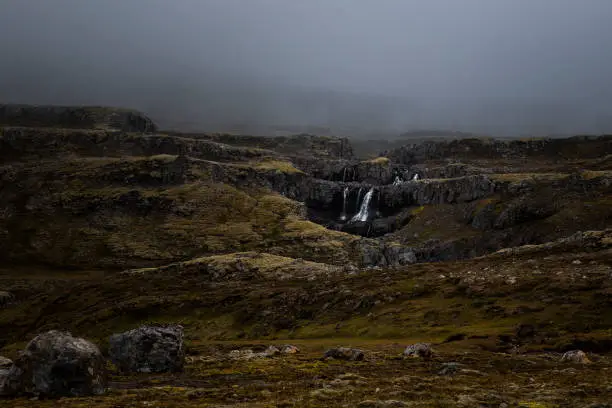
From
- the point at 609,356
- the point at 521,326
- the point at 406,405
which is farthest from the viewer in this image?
the point at 521,326

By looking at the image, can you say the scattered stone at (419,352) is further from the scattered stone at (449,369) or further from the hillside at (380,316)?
the scattered stone at (449,369)

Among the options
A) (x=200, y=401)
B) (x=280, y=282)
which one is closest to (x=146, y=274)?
(x=280, y=282)

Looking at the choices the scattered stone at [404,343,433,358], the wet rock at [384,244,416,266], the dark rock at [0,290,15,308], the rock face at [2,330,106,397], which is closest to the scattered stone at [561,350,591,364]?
the scattered stone at [404,343,433,358]

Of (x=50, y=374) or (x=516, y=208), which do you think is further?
(x=516, y=208)

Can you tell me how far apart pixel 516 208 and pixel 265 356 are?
6727 inches

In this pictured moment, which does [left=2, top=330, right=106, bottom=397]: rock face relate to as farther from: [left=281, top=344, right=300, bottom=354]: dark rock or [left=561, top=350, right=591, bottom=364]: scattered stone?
[left=561, top=350, right=591, bottom=364]: scattered stone

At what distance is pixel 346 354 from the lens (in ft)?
164

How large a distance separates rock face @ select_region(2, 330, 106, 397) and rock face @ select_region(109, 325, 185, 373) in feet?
39.1

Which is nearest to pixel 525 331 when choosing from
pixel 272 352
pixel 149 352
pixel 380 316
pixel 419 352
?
pixel 419 352

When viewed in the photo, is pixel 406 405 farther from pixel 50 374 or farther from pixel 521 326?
pixel 521 326

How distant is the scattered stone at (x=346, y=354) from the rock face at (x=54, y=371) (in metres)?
24.7

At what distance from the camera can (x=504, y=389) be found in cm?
3005

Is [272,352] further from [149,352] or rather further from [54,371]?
[54,371]

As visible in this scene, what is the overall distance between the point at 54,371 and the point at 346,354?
2851cm
